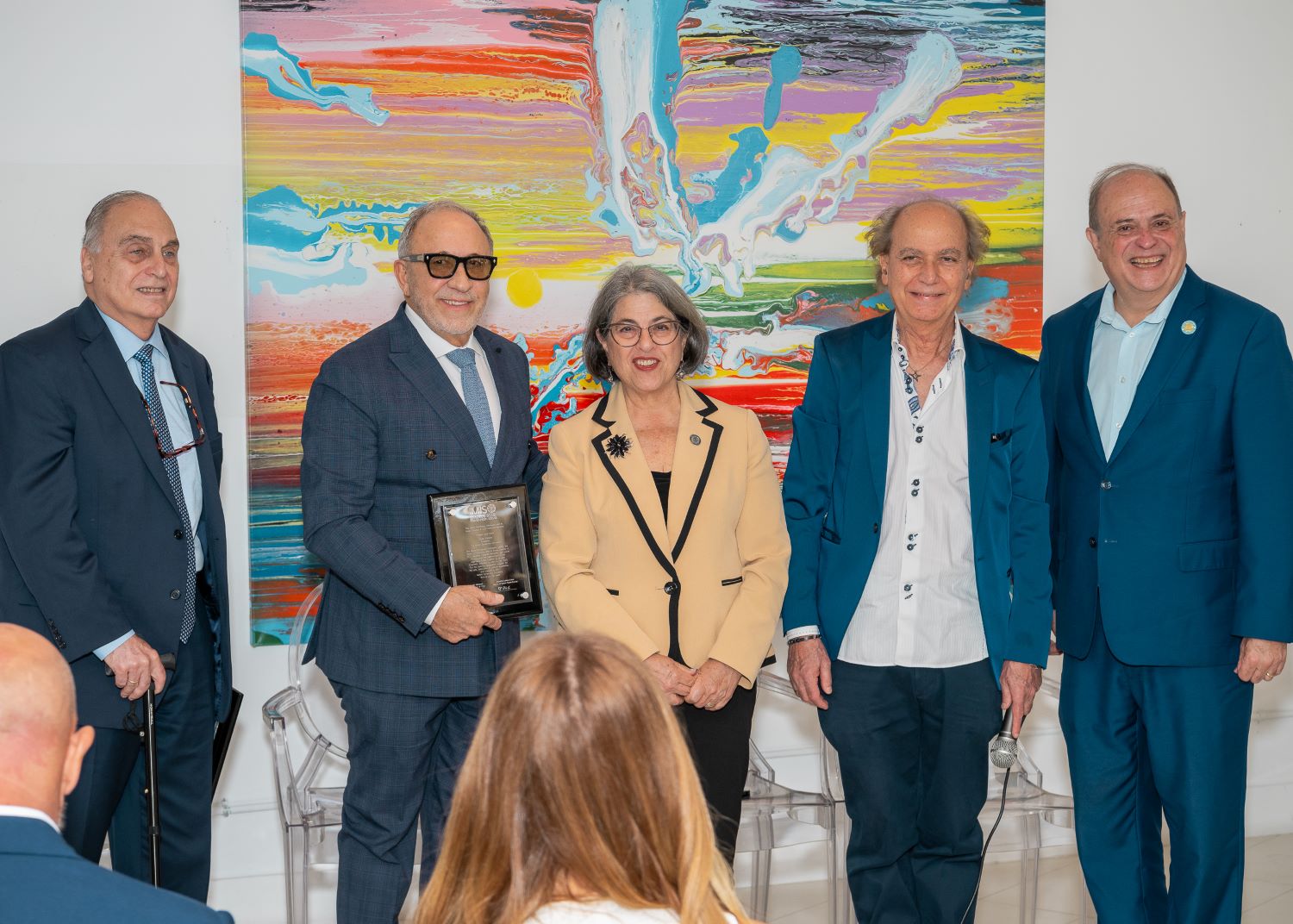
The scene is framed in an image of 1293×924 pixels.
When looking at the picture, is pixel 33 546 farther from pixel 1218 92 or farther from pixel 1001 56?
pixel 1218 92

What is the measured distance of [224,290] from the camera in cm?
400

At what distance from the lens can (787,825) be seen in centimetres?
372

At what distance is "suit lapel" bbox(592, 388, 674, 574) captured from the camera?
3.02m

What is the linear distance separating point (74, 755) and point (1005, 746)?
222cm

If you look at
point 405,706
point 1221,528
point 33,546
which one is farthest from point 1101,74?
point 33,546

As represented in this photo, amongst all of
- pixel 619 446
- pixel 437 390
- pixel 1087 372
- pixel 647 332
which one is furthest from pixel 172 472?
pixel 1087 372

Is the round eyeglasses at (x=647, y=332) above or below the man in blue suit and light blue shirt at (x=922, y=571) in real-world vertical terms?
above

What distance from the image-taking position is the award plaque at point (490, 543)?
2.97 metres

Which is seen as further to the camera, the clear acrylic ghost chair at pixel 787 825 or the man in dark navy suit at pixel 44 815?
the clear acrylic ghost chair at pixel 787 825

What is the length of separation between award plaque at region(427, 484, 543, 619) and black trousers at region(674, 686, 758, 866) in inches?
19.2

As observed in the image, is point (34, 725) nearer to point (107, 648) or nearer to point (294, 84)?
point (107, 648)

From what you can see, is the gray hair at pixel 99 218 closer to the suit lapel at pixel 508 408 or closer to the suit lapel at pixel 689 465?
the suit lapel at pixel 508 408

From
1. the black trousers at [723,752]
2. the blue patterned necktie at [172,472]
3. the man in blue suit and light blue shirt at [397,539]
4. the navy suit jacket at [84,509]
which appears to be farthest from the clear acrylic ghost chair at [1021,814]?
the navy suit jacket at [84,509]

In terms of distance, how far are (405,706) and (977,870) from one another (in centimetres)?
150
